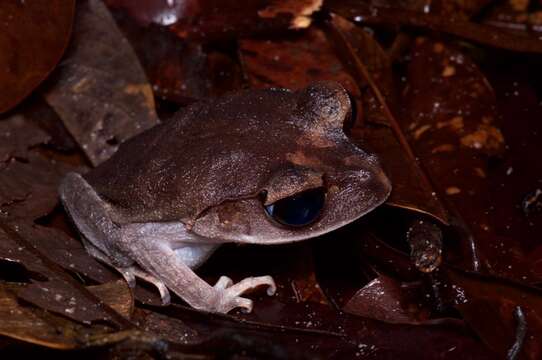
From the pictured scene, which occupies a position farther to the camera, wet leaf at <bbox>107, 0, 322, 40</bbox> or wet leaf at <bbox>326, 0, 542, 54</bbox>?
wet leaf at <bbox>107, 0, 322, 40</bbox>

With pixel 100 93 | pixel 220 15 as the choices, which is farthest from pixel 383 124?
pixel 100 93

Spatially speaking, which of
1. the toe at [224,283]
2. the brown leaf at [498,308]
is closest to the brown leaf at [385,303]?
the brown leaf at [498,308]

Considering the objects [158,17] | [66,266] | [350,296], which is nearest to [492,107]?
[350,296]

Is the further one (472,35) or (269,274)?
(472,35)

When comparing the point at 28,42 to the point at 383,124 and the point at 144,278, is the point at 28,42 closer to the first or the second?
the point at 144,278

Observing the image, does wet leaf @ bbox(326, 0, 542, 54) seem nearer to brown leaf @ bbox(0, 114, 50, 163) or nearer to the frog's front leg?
the frog's front leg

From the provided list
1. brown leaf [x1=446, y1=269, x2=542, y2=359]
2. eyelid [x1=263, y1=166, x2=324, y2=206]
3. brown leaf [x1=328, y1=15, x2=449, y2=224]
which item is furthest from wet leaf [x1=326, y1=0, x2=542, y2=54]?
eyelid [x1=263, y1=166, x2=324, y2=206]

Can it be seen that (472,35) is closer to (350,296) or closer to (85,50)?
(350,296)
